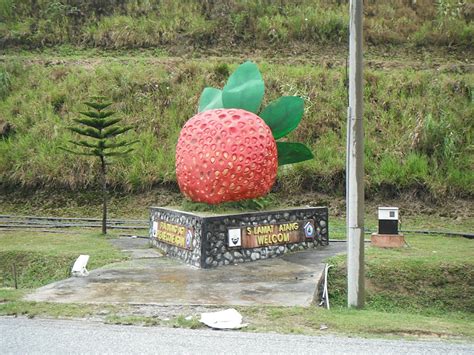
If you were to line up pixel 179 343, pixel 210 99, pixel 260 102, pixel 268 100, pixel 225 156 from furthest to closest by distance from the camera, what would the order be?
1. pixel 268 100
2. pixel 210 99
3. pixel 260 102
4. pixel 225 156
5. pixel 179 343

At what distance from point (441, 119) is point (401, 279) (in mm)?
10310

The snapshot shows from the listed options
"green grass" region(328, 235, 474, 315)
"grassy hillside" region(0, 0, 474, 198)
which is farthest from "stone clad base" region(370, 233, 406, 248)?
"grassy hillside" region(0, 0, 474, 198)

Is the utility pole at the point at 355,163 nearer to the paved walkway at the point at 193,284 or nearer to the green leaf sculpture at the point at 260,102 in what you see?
the paved walkway at the point at 193,284

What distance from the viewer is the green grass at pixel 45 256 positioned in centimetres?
1274

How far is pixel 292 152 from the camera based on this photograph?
14.1 metres

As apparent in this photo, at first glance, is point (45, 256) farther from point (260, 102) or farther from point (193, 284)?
point (260, 102)

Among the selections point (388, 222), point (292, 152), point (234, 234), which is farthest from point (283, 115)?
point (388, 222)

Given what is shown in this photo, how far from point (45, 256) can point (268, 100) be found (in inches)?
424

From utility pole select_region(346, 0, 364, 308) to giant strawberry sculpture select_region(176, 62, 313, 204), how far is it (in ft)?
12.1

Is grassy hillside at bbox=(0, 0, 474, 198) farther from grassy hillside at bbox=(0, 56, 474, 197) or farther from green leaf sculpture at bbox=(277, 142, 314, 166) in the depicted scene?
green leaf sculpture at bbox=(277, 142, 314, 166)

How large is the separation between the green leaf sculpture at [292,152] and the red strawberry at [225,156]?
92cm

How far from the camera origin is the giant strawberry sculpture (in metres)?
12.5

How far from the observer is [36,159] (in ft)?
69.6

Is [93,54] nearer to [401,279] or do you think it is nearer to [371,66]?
[371,66]
